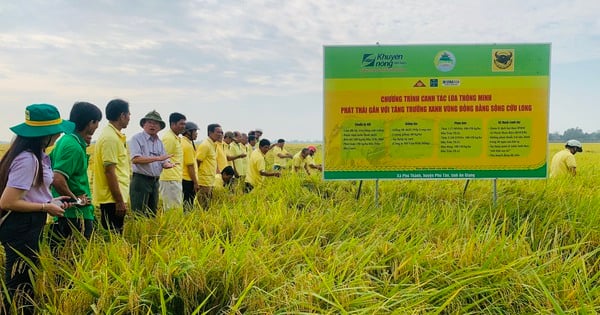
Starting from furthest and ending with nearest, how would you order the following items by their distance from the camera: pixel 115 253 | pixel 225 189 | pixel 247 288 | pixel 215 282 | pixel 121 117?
pixel 225 189 < pixel 121 117 < pixel 115 253 < pixel 215 282 < pixel 247 288

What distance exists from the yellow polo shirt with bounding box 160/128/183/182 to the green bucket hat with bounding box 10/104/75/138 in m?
2.44

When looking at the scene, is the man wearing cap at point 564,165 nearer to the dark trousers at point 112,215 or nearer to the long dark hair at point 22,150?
the dark trousers at point 112,215

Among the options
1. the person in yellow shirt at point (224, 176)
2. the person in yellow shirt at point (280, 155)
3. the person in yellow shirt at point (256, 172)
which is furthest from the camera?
the person in yellow shirt at point (280, 155)

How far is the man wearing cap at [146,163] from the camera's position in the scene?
15.1 ft

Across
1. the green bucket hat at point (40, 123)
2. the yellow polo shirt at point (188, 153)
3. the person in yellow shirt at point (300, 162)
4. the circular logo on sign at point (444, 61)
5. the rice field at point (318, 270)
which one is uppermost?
the circular logo on sign at point (444, 61)

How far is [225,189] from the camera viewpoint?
693cm

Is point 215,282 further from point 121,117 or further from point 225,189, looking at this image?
point 225,189

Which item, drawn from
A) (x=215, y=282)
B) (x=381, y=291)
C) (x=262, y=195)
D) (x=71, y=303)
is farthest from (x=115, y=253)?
(x=262, y=195)

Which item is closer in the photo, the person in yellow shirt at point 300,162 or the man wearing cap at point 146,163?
the man wearing cap at point 146,163

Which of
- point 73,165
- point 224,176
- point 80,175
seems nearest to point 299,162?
point 224,176

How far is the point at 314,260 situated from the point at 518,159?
328cm

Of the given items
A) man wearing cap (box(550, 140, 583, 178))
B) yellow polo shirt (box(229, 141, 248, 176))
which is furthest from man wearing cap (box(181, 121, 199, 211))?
man wearing cap (box(550, 140, 583, 178))

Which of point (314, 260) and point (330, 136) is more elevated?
point (330, 136)

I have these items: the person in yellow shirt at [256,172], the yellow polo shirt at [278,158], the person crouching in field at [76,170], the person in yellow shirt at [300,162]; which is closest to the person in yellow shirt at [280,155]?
the yellow polo shirt at [278,158]
